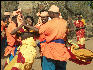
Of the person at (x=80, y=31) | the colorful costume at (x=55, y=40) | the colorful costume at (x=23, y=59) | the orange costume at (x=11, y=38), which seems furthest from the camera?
the person at (x=80, y=31)

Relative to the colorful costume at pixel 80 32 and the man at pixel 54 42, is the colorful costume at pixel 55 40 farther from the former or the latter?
the colorful costume at pixel 80 32

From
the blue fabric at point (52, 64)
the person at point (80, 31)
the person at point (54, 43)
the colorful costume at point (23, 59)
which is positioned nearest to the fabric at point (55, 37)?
the person at point (54, 43)

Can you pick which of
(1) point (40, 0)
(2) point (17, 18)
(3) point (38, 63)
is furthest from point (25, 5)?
(2) point (17, 18)

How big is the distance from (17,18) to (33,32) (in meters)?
0.95

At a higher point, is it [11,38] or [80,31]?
[11,38]

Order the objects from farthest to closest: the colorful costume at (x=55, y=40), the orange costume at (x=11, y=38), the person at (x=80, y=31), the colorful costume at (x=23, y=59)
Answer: the person at (x=80, y=31), the orange costume at (x=11, y=38), the colorful costume at (x=23, y=59), the colorful costume at (x=55, y=40)

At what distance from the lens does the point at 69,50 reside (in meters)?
4.97

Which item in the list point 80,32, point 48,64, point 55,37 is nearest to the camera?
point 55,37

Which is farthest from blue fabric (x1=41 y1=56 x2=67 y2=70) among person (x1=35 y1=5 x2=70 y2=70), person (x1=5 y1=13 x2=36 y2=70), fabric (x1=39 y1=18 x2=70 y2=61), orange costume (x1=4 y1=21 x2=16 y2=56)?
orange costume (x1=4 y1=21 x2=16 y2=56)

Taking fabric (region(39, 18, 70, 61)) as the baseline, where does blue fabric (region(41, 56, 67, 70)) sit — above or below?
below

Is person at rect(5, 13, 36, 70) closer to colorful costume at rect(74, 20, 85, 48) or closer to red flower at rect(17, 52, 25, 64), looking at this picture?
red flower at rect(17, 52, 25, 64)

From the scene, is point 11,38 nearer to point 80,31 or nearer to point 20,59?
point 20,59

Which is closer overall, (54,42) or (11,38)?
(54,42)

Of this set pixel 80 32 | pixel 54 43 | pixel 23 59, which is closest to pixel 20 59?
pixel 23 59
